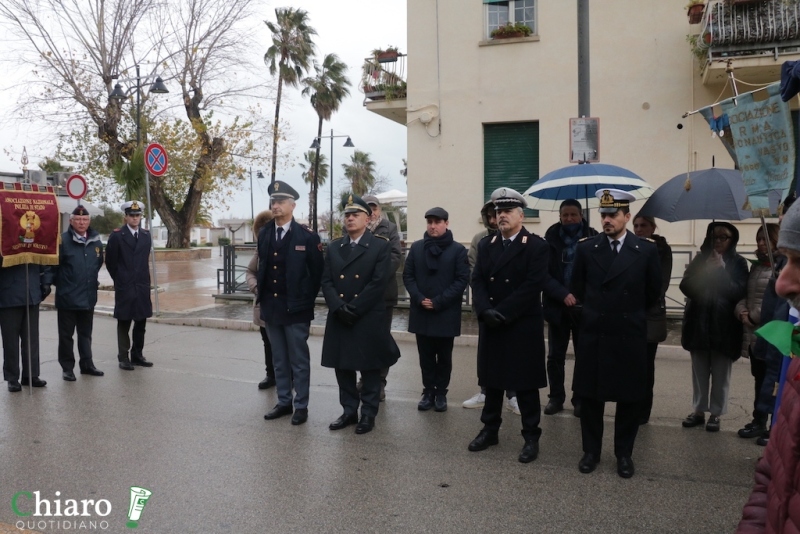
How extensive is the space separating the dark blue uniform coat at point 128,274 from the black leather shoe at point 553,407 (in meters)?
5.01

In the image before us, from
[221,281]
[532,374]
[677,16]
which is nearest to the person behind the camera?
[532,374]

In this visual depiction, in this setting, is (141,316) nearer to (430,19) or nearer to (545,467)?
(545,467)

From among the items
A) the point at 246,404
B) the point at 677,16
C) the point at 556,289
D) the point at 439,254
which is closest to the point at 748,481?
the point at 556,289

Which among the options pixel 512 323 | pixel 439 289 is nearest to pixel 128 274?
pixel 439 289

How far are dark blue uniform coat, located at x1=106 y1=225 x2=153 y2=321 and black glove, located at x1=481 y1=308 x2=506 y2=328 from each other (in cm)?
511

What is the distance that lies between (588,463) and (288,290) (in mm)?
2936

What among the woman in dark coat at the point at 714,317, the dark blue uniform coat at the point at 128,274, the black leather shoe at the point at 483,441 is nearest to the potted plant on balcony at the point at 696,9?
the woman in dark coat at the point at 714,317

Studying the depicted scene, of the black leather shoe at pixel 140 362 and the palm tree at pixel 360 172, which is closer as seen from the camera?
the black leather shoe at pixel 140 362

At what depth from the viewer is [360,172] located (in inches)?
2611

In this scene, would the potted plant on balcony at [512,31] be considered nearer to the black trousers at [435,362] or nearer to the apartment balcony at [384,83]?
the apartment balcony at [384,83]

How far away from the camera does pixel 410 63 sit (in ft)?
52.6

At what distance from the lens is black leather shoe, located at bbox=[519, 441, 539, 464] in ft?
17.4

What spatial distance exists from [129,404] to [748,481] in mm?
5337

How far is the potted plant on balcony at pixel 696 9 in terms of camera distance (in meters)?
13.7
